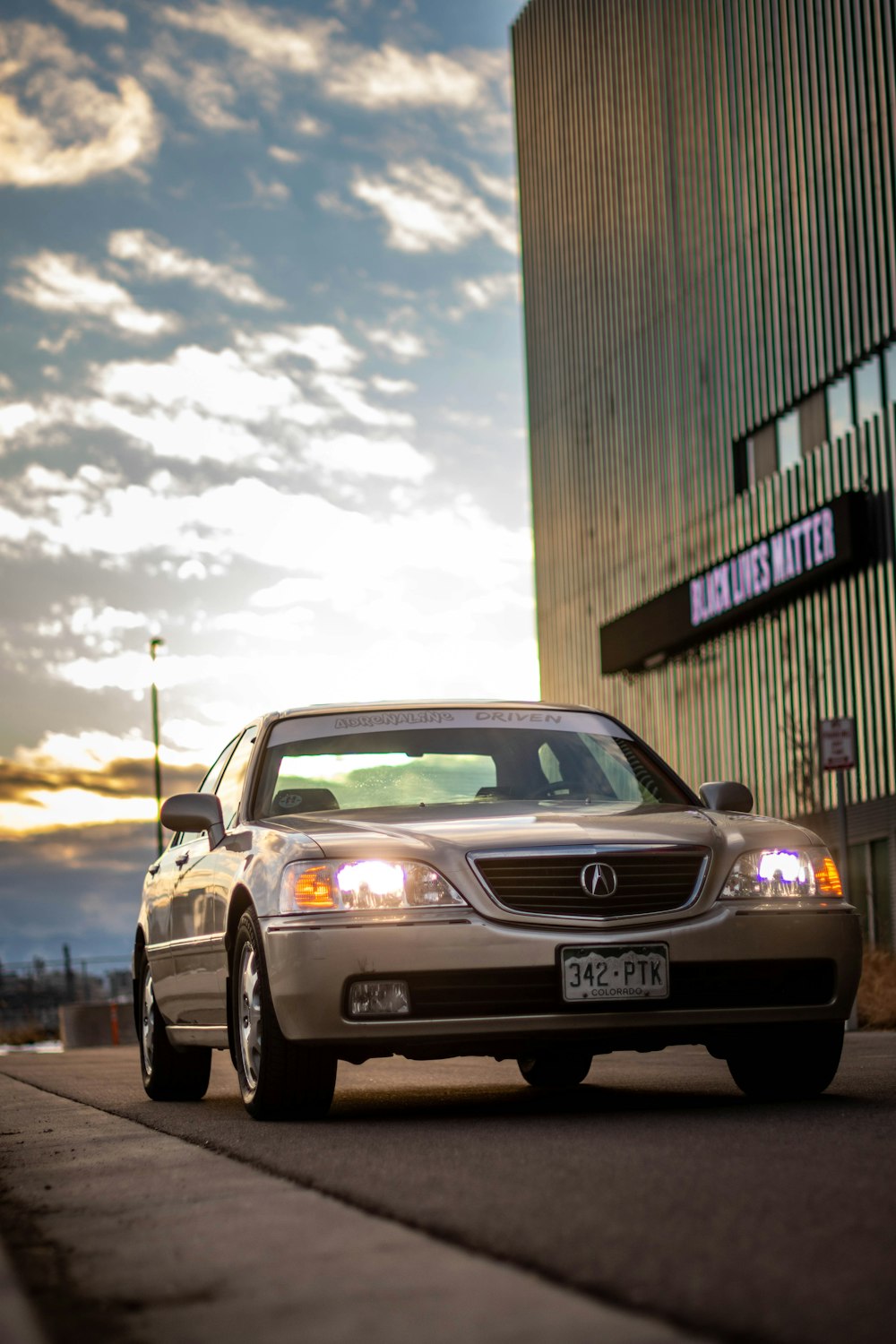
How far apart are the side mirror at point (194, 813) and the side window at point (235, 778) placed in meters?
0.11

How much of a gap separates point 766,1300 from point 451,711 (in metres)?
5.95

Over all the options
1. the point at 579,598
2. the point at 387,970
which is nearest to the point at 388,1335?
the point at 387,970

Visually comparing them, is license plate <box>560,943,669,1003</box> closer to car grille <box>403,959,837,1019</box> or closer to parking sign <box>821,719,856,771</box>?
car grille <box>403,959,837,1019</box>

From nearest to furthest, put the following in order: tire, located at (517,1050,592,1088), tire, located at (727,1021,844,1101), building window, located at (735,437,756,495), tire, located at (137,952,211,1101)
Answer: tire, located at (727,1021,844,1101)
tire, located at (517,1050,592,1088)
tire, located at (137,952,211,1101)
building window, located at (735,437,756,495)

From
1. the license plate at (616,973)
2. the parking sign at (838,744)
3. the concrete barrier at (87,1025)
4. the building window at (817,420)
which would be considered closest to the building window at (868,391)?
the building window at (817,420)

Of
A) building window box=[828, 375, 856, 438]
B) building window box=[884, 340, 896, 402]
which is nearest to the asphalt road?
building window box=[884, 340, 896, 402]

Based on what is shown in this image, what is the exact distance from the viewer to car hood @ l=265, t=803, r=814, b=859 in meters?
7.67

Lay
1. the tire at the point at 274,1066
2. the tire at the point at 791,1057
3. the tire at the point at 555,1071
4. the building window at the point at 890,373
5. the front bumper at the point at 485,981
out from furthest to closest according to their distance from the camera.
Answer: the building window at the point at 890,373, the tire at the point at 555,1071, the tire at the point at 791,1057, the tire at the point at 274,1066, the front bumper at the point at 485,981

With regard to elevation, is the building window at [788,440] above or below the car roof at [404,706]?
above

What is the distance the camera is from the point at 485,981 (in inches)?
294

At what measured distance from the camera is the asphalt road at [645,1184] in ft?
11.9

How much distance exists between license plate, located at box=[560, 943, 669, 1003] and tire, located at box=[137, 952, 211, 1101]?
119 inches

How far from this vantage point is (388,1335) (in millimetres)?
3344

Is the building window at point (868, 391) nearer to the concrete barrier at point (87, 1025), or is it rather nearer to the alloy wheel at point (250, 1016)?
the concrete barrier at point (87, 1025)
